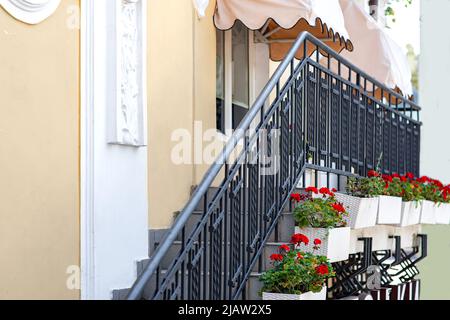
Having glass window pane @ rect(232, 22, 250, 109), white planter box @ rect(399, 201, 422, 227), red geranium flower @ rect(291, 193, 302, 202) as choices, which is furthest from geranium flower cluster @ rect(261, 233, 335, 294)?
glass window pane @ rect(232, 22, 250, 109)

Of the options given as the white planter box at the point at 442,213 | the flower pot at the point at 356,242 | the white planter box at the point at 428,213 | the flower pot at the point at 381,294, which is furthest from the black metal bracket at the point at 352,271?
the white planter box at the point at 442,213

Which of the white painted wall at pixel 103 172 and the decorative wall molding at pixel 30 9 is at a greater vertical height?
the decorative wall molding at pixel 30 9

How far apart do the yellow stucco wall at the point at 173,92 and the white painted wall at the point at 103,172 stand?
616mm

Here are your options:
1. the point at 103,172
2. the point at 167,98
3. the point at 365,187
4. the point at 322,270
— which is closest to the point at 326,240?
the point at 322,270

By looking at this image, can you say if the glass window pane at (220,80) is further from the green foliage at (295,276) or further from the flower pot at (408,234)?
the green foliage at (295,276)

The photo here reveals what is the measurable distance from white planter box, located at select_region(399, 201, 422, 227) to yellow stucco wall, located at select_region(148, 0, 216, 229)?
83.2 inches

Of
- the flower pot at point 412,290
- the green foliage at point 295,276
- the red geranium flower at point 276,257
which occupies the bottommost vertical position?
the flower pot at point 412,290

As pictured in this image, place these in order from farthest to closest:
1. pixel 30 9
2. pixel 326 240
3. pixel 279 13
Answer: pixel 279 13 → pixel 326 240 → pixel 30 9

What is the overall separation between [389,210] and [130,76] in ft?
9.60

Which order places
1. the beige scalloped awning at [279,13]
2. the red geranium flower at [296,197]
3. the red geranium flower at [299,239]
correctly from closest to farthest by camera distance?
the red geranium flower at [299,239]
the red geranium flower at [296,197]
the beige scalloped awning at [279,13]

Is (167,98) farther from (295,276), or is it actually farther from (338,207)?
(295,276)

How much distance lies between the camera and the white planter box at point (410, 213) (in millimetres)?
9320

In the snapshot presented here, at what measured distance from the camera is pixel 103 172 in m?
6.73
